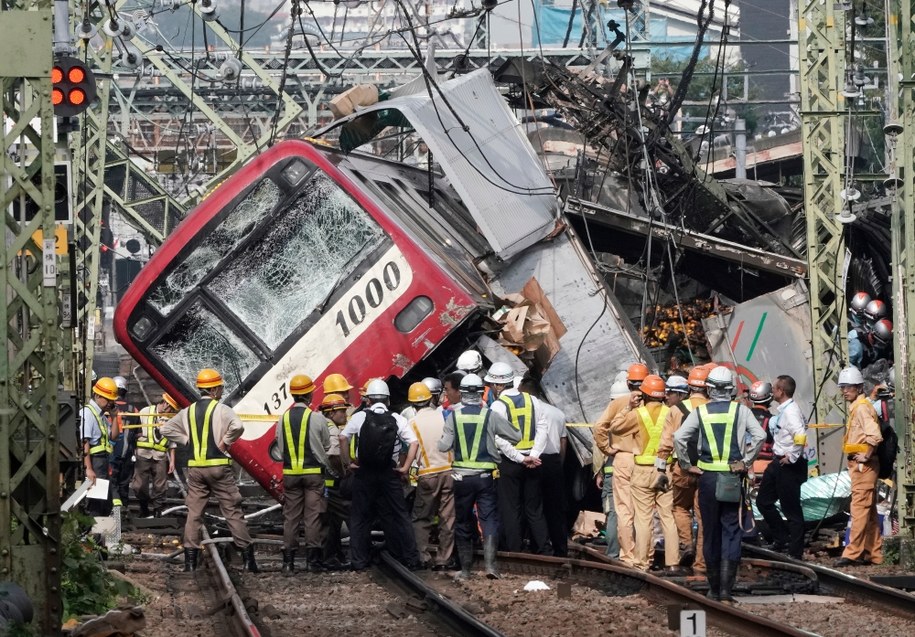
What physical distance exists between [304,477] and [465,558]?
1.74 metres

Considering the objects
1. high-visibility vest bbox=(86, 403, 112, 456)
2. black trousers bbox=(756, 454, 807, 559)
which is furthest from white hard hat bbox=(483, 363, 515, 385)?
high-visibility vest bbox=(86, 403, 112, 456)

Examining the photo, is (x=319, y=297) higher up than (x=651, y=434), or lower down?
higher up

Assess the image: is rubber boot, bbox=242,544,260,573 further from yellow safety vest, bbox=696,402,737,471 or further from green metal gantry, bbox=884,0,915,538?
green metal gantry, bbox=884,0,915,538

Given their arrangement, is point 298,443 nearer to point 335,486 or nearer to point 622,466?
point 335,486

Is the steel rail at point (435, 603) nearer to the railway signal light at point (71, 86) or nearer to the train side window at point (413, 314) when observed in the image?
the train side window at point (413, 314)

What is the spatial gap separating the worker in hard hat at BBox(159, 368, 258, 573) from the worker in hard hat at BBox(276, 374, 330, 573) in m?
0.45

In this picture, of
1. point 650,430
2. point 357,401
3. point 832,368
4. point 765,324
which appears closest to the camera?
point 650,430

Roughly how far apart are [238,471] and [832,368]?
29.2ft

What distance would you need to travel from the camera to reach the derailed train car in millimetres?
15680

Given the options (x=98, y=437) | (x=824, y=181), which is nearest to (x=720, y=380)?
(x=824, y=181)

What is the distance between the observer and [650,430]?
13.5 metres

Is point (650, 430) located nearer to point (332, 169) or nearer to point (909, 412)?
point (909, 412)

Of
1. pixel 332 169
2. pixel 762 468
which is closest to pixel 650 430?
pixel 762 468

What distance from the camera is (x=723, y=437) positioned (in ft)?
38.3
